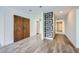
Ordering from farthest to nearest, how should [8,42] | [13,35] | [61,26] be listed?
1. [61,26]
2. [13,35]
3. [8,42]

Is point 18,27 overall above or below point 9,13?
below

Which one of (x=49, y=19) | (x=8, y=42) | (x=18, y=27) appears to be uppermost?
(x=49, y=19)

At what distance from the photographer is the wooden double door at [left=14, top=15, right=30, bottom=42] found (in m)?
7.48

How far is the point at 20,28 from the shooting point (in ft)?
27.0

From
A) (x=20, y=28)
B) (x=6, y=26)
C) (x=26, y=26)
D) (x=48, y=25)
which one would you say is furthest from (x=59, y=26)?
(x=6, y=26)

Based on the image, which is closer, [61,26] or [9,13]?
[9,13]

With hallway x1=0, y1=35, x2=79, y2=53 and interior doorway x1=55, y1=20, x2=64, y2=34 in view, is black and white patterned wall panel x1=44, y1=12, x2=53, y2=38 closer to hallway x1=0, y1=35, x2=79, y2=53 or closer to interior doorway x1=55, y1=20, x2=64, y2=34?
hallway x1=0, y1=35, x2=79, y2=53

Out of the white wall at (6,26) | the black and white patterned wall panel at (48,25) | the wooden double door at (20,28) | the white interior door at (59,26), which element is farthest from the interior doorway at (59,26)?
the white wall at (6,26)

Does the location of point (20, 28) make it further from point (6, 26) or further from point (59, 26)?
point (59, 26)

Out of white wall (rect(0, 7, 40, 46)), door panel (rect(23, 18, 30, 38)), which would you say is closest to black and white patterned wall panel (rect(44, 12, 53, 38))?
door panel (rect(23, 18, 30, 38))
